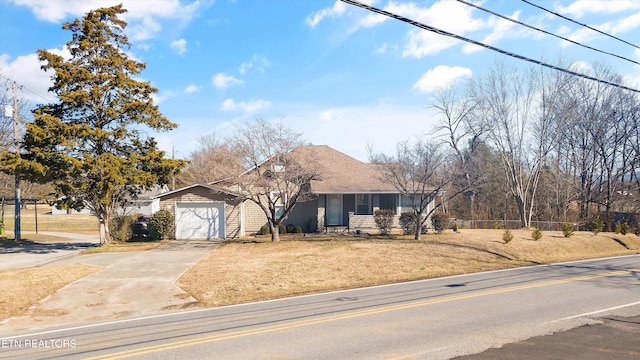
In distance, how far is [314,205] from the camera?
102ft

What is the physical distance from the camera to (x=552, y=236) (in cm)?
2741

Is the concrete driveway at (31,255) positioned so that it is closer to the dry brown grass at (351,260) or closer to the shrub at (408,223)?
the dry brown grass at (351,260)

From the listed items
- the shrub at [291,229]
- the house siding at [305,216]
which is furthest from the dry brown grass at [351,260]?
the house siding at [305,216]

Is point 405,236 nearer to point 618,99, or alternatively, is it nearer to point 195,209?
point 195,209

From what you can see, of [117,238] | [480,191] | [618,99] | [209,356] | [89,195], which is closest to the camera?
[209,356]

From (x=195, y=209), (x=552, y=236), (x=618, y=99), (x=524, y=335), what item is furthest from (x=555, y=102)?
(x=524, y=335)

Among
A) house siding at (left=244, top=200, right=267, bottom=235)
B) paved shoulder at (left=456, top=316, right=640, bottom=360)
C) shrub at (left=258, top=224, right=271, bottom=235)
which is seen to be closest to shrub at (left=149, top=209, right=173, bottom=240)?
house siding at (left=244, top=200, right=267, bottom=235)

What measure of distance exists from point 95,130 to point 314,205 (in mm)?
14568

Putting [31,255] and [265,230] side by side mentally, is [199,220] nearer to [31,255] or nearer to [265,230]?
[265,230]

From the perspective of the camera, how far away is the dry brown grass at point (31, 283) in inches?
451

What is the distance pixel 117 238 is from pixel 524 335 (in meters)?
23.6

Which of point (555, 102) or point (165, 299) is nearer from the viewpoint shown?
point (165, 299)

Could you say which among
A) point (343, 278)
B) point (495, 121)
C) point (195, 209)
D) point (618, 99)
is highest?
point (618, 99)

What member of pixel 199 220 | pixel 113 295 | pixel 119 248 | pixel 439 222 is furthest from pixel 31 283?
pixel 439 222
